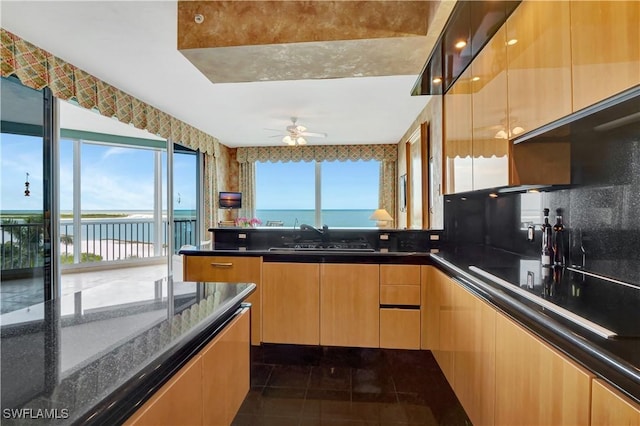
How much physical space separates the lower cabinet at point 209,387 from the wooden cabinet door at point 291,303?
1.13 metres

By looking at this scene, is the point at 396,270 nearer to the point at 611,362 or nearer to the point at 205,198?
the point at 611,362

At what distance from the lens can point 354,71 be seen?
225cm

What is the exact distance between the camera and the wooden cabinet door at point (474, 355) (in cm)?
134

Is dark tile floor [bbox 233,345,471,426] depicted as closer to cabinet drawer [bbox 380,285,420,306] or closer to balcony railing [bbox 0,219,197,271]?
→ cabinet drawer [bbox 380,285,420,306]

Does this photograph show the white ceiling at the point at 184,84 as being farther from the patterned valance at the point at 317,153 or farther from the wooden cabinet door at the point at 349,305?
the wooden cabinet door at the point at 349,305

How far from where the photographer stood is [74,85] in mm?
2984

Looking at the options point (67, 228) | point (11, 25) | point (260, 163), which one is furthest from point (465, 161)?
point (67, 228)

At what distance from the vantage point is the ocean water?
734 centimetres

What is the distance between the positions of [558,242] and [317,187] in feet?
18.0

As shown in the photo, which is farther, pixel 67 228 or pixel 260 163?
pixel 260 163

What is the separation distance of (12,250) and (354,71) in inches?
134

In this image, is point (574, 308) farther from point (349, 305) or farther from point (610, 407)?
point (349, 305)

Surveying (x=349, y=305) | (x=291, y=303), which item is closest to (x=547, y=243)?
(x=349, y=305)

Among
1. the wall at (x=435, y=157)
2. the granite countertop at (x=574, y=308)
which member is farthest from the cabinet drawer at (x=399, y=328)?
the wall at (x=435, y=157)
